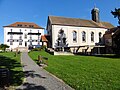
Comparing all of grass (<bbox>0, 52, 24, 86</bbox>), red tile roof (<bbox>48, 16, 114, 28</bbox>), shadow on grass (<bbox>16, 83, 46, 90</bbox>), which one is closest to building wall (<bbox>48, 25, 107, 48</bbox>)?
red tile roof (<bbox>48, 16, 114, 28</bbox>)

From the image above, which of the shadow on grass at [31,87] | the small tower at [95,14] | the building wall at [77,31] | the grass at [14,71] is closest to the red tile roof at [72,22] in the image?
the building wall at [77,31]

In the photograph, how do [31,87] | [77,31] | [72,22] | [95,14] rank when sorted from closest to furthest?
[31,87], [77,31], [72,22], [95,14]

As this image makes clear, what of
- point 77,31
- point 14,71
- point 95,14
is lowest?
point 14,71

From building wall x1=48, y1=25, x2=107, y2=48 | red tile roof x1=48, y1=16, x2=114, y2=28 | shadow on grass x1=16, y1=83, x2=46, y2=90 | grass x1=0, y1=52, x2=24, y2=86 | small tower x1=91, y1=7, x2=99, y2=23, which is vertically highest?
small tower x1=91, y1=7, x2=99, y2=23

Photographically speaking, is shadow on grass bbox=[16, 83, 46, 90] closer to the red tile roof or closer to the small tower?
the red tile roof

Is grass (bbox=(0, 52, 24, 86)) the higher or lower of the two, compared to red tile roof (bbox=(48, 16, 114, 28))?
lower

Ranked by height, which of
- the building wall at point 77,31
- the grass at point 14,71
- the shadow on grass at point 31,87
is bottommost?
the shadow on grass at point 31,87

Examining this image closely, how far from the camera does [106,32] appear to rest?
224ft

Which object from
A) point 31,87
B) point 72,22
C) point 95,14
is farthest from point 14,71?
point 95,14

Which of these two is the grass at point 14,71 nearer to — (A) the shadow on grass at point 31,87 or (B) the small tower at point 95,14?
(A) the shadow on grass at point 31,87

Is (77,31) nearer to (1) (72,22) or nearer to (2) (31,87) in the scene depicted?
(1) (72,22)

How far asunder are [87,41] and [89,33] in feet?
9.80

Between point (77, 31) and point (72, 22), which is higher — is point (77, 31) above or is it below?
below

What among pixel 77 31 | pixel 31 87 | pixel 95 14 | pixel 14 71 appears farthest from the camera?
pixel 95 14
